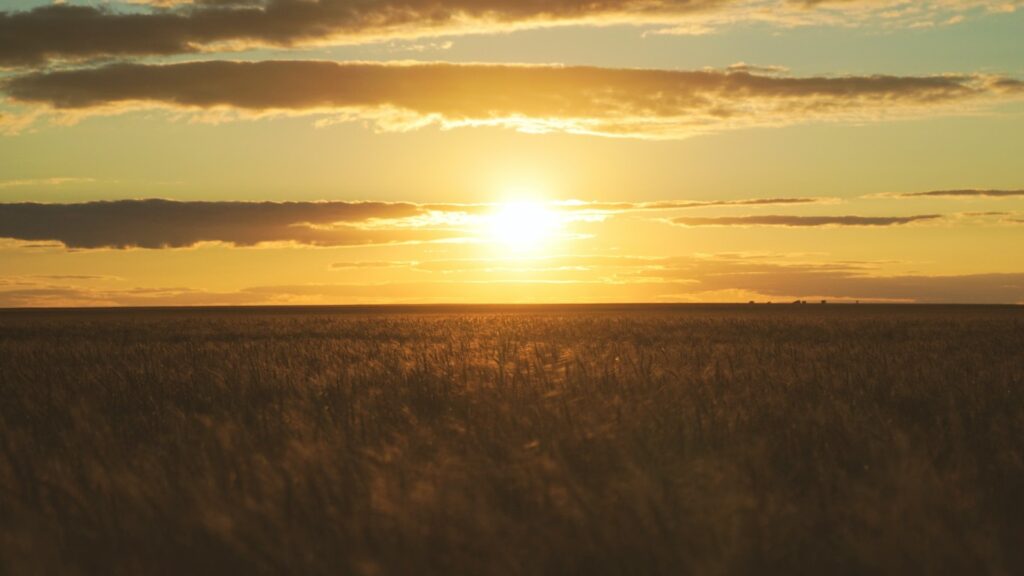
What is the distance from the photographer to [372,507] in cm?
496

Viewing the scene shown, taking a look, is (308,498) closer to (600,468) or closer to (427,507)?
(427,507)

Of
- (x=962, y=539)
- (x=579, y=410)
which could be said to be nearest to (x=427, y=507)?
(x=962, y=539)

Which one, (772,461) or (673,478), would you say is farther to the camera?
(772,461)

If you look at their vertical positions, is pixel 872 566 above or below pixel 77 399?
below

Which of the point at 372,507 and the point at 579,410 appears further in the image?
the point at 579,410

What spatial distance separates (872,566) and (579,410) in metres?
3.85

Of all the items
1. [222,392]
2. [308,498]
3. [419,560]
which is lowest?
[419,560]

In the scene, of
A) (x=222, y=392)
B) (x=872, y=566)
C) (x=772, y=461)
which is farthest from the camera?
(x=222, y=392)

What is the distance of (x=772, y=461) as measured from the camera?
21.6 feet

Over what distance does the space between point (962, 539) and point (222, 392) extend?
818 cm

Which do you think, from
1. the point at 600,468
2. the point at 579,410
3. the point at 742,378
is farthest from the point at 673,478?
the point at 742,378

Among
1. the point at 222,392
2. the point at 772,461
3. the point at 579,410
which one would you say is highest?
the point at 222,392

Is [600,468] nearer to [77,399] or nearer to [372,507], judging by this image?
[372,507]

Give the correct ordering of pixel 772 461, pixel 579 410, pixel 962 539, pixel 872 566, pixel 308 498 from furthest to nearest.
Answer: pixel 579 410 → pixel 772 461 → pixel 308 498 → pixel 962 539 → pixel 872 566
